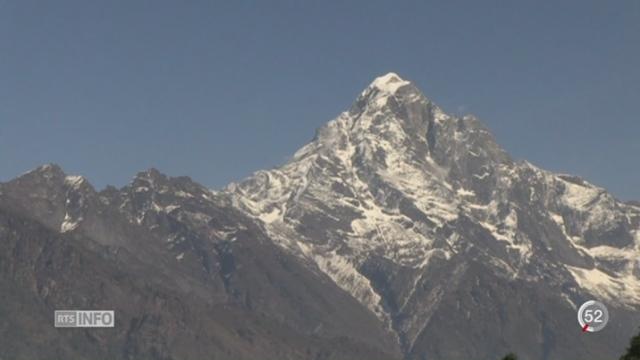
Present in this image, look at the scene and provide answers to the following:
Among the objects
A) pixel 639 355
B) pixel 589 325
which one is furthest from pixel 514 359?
pixel 589 325

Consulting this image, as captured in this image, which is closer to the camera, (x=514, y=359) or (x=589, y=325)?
(x=589, y=325)

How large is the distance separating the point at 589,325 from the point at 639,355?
164 ft

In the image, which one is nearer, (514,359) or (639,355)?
(514,359)

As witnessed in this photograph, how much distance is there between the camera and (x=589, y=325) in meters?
101

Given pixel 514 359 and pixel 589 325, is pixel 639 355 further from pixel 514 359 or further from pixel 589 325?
pixel 589 325

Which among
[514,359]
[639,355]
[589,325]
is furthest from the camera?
[639,355]

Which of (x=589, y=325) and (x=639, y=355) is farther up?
(x=639, y=355)

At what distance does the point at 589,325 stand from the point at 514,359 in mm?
36849

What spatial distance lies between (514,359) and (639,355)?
1792cm

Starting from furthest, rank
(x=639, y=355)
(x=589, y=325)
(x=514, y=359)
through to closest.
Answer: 1. (x=639, y=355)
2. (x=514, y=359)
3. (x=589, y=325)

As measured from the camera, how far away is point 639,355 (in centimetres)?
14825

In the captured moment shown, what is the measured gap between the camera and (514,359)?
449 ft
